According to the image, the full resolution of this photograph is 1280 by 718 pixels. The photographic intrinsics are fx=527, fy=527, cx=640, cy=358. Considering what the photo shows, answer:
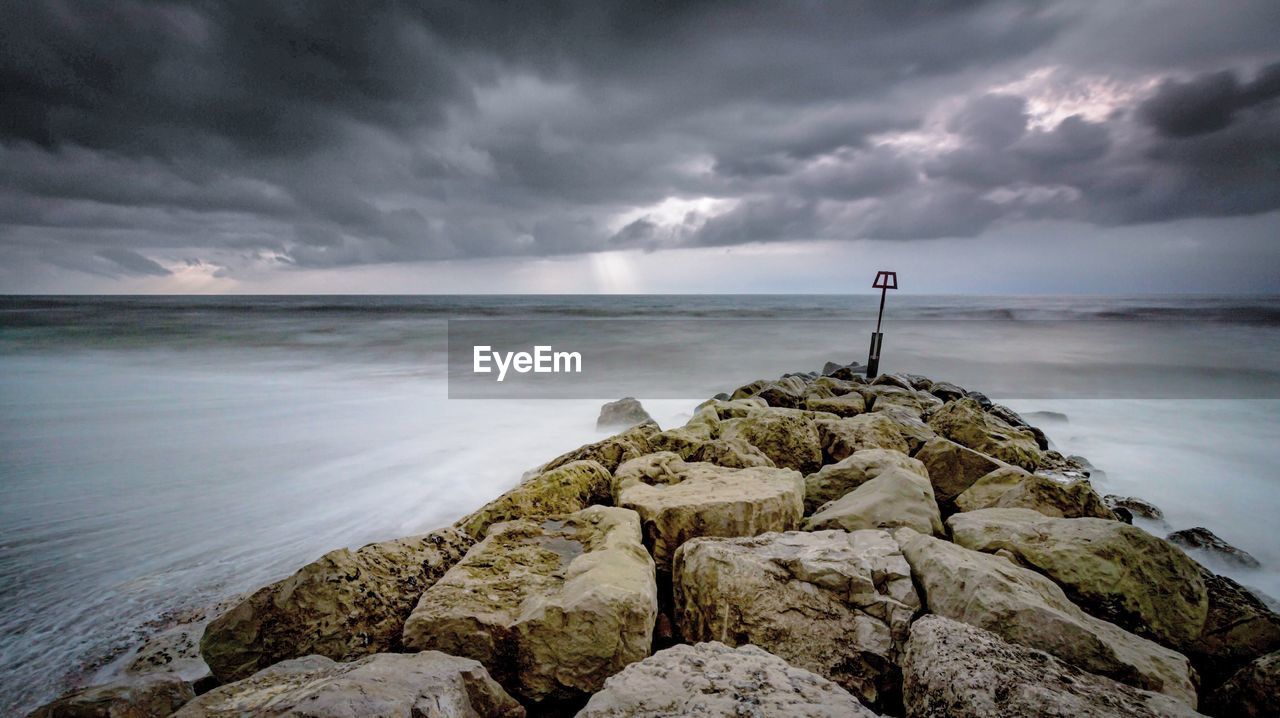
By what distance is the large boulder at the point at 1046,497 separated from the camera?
348cm

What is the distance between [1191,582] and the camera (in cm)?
256

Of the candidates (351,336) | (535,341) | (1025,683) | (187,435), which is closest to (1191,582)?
(1025,683)

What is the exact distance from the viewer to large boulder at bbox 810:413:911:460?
15.7 ft

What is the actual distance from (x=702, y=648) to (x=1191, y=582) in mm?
2535

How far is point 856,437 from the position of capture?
4.82 metres

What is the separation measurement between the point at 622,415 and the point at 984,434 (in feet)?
15.4

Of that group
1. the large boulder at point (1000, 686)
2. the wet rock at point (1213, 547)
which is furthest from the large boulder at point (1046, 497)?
the large boulder at point (1000, 686)

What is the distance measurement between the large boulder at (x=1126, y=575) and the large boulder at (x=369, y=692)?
8.75 feet

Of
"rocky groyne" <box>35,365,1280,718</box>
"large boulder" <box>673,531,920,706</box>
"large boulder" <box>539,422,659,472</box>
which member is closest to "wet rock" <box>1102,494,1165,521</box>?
"rocky groyne" <box>35,365,1280,718</box>

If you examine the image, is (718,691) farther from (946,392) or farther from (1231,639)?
(946,392)

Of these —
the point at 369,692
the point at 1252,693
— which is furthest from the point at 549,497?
the point at 1252,693

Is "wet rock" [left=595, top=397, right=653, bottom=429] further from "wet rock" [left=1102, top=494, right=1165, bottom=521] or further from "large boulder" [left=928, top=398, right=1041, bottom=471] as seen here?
"wet rock" [left=1102, top=494, right=1165, bottom=521]

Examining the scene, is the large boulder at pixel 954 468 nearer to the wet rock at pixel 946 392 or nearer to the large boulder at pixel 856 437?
the large boulder at pixel 856 437

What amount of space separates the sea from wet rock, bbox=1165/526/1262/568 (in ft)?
0.37
